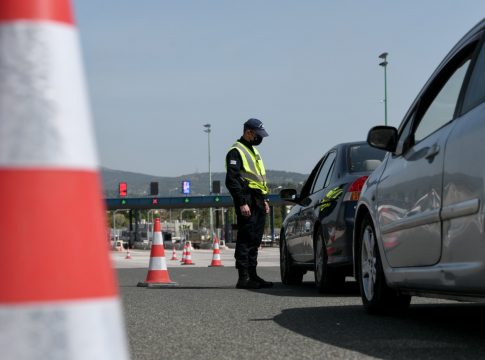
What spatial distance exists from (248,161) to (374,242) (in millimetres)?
4182

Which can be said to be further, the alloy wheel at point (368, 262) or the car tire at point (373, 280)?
the alloy wheel at point (368, 262)

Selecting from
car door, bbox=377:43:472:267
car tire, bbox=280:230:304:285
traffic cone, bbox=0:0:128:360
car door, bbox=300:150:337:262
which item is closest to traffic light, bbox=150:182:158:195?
car tire, bbox=280:230:304:285

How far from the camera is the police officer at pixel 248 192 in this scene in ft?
34.3

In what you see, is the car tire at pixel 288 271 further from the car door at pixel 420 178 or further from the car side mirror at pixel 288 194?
the car door at pixel 420 178

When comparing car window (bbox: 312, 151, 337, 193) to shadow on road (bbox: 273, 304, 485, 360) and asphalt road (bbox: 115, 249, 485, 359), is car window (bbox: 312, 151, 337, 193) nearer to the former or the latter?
asphalt road (bbox: 115, 249, 485, 359)

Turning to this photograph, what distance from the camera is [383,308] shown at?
639 cm

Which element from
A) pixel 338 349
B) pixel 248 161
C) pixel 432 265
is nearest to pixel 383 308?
pixel 432 265

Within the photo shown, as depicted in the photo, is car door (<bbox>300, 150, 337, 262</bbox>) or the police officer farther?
the police officer

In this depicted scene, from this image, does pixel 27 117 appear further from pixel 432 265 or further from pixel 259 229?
pixel 259 229

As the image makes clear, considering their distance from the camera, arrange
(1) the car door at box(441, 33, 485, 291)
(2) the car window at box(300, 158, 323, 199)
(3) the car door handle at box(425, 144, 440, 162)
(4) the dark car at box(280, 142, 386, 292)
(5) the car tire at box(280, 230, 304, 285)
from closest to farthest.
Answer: (1) the car door at box(441, 33, 485, 291) → (3) the car door handle at box(425, 144, 440, 162) → (4) the dark car at box(280, 142, 386, 292) → (2) the car window at box(300, 158, 323, 199) → (5) the car tire at box(280, 230, 304, 285)

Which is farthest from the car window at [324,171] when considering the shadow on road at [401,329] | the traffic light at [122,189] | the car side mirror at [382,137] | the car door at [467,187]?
the traffic light at [122,189]

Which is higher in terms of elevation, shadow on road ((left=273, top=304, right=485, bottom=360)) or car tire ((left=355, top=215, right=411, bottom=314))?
car tire ((left=355, top=215, right=411, bottom=314))

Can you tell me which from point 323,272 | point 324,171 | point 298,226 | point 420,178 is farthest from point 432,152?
point 298,226

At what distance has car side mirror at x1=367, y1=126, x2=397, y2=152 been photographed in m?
6.21
